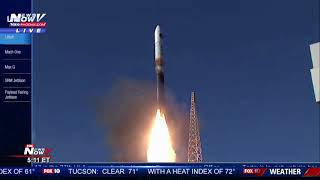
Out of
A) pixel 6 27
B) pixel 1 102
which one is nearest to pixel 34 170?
pixel 1 102

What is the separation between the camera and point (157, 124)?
279 feet

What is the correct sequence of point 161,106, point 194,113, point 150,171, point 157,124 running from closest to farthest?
point 150,171
point 194,113
point 157,124
point 161,106

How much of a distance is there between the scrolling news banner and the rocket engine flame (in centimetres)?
2636

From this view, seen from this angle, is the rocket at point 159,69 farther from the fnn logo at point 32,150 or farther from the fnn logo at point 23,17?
the fnn logo at point 32,150

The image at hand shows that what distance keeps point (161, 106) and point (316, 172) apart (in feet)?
123

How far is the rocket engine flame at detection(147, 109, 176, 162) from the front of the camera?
265ft

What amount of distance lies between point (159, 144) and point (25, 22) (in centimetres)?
2938

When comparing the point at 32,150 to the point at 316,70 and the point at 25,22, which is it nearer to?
the point at 25,22

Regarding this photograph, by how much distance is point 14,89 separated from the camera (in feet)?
190

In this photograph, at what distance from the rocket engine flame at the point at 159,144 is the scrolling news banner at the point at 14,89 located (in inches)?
1038

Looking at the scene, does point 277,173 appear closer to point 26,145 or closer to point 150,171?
point 150,171
